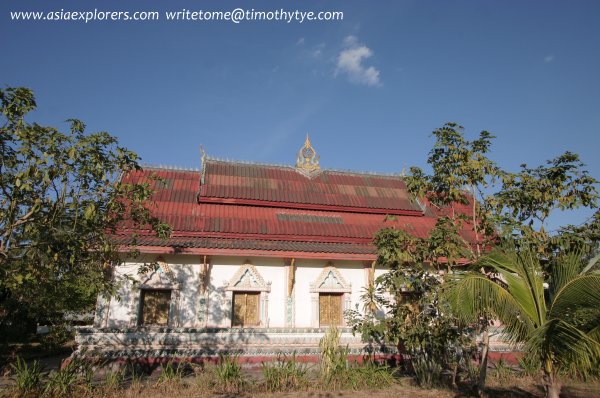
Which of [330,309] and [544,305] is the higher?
[544,305]

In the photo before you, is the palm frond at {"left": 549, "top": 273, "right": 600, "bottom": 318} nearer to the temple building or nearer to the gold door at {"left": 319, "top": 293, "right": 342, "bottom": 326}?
the temple building

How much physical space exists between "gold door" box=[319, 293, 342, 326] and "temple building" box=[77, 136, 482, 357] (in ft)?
0.10

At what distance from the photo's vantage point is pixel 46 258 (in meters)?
6.46

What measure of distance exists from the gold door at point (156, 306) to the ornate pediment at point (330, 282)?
4359 millimetres

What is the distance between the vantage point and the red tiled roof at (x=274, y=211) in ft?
41.2

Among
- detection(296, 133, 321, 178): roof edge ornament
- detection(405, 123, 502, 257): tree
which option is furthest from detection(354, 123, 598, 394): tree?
detection(296, 133, 321, 178): roof edge ornament

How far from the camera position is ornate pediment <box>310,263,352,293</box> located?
12.6 metres

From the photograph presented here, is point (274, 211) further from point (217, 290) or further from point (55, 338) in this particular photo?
point (55, 338)

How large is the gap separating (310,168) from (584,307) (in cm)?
1303

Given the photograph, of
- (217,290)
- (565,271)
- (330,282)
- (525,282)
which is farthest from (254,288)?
(565,271)

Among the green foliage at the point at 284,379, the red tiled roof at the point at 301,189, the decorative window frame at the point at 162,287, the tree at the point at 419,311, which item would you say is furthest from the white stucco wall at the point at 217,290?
the tree at the point at 419,311

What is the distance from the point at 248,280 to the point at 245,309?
0.87m

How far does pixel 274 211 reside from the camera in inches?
587

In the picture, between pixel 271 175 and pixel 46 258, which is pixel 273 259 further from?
pixel 46 258
